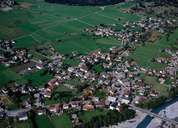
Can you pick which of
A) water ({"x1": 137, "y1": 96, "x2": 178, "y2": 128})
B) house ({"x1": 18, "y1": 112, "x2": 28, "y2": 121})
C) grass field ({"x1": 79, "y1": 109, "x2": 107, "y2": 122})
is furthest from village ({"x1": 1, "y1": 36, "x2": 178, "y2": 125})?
water ({"x1": 137, "y1": 96, "x2": 178, "y2": 128})

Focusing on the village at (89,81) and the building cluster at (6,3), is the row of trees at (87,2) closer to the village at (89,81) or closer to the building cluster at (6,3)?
the building cluster at (6,3)

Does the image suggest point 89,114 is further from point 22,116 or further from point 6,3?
point 6,3

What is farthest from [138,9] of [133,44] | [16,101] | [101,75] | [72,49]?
[16,101]

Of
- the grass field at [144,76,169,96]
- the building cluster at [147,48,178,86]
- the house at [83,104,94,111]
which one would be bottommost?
the house at [83,104,94,111]

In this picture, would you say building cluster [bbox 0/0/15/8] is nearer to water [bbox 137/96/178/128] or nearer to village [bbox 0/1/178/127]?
village [bbox 0/1/178/127]

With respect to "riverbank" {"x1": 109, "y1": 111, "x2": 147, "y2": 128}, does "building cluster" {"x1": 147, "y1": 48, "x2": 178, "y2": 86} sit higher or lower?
higher

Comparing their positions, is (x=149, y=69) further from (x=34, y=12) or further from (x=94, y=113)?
(x=34, y=12)

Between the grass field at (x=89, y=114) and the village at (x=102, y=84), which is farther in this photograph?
the village at (x=102, y=84)

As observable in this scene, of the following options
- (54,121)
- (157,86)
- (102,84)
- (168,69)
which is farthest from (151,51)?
(54,121)

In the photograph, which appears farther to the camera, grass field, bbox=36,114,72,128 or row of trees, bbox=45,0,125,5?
row of trees, bbox=45,0,125,5

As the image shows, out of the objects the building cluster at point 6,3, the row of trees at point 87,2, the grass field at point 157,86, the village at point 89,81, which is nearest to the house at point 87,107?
the village at point 89,81

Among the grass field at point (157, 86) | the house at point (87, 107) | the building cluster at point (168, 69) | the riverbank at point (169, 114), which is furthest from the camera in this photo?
the building cluster at point (168, 69)
